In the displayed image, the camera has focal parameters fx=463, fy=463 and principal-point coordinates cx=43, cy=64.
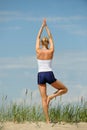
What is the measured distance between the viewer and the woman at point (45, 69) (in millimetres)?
7828

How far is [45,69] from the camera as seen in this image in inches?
308

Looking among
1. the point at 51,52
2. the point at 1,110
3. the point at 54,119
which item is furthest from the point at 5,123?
the point at 51,52

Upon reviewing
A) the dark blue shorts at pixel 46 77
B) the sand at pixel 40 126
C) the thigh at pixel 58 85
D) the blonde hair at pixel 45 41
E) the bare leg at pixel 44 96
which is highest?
the blonde hair at pixel 45 41

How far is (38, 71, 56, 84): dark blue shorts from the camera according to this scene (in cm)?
783

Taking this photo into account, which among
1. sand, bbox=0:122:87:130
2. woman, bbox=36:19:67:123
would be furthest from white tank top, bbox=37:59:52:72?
sand, bbox=0:122:87:130

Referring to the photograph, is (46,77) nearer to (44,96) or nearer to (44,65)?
(44,65)

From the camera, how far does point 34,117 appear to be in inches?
340

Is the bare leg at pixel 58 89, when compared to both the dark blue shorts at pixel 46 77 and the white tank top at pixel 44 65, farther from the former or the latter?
the white tank top at pixel 44 65

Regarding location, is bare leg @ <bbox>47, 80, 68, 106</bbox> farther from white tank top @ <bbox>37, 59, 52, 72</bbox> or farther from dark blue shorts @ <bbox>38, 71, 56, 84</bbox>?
white tank top @ <bbox>37, 59, 52, 72</bbox>

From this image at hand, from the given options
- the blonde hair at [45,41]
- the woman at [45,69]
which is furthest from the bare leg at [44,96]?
the blonde hair at [45,41]

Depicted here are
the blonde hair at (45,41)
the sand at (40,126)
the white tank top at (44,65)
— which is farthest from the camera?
the sand at (40,126)

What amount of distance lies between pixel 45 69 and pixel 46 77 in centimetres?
14

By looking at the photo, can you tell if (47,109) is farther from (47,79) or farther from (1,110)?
(1,110)

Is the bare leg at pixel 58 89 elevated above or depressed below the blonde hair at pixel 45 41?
below
